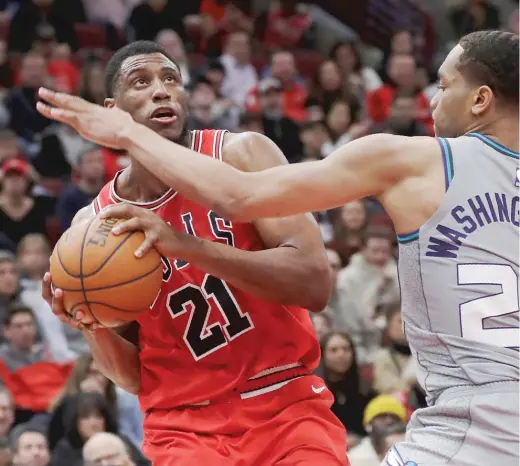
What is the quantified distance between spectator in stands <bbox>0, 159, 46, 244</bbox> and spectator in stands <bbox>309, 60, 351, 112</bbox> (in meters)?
4.21

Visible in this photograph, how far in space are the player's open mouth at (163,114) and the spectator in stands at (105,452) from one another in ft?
10.5

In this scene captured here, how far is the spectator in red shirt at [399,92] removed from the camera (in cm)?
1250

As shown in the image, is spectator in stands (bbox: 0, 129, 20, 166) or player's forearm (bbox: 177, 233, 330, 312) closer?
player's forearm (bbox: 177, 233, 330, 312)

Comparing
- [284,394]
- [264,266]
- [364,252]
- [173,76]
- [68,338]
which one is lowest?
[68,338]

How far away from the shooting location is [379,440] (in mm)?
7086

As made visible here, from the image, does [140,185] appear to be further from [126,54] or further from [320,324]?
[320,324]

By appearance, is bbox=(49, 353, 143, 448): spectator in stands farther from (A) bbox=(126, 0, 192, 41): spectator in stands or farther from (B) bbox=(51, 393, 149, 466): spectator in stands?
(A) bbox=(126, 0, 192, 41): spectator in stands

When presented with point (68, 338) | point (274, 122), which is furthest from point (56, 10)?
point (68, 338)

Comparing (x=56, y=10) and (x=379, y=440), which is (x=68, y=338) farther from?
(x=56, y=10)

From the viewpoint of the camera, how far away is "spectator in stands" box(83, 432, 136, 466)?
678cm

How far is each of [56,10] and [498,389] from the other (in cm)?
1046

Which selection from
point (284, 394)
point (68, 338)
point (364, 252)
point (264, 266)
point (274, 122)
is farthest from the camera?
point (274, 122)

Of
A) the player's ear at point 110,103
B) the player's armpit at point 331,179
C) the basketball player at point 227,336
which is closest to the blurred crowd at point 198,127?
the basketball player at point 227,336

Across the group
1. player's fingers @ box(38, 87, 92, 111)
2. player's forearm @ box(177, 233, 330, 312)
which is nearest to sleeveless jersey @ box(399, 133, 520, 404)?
player's forearm @ box(177, 233, 330, 312)
